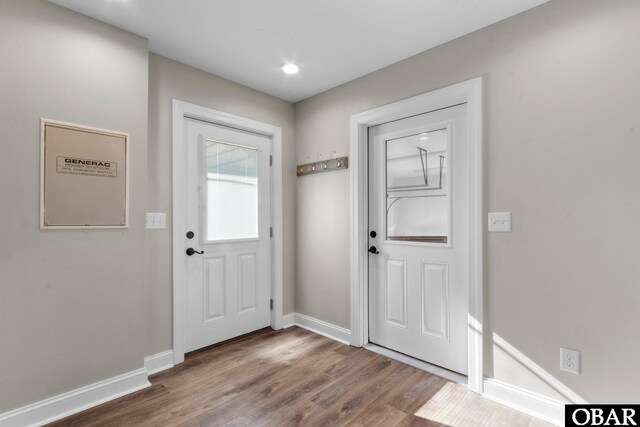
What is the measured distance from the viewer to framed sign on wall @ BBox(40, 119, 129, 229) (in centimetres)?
189

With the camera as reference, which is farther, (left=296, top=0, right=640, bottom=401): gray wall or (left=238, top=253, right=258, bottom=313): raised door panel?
(left=238, top=253, right=258, bottom=313): raised door panel

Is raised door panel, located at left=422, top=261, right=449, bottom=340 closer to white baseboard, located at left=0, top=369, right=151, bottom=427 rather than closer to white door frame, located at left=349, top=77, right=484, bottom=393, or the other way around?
white door frame, located at left=349, top=77, right=484, bottom=393

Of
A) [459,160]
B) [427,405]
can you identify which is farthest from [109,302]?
[459,160]

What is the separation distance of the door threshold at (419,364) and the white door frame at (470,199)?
110 mm

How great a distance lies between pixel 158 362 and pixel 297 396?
1143 millimetres

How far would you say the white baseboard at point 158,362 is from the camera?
7.88ft

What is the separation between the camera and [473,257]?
85.7 inches

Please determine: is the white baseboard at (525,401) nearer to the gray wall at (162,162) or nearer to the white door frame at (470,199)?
the white door frame at (470,199)

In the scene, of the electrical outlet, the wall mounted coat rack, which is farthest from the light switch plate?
the electrical outlet

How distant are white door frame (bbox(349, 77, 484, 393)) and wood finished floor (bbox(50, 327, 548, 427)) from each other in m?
0.27

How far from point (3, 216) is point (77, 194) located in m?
0.35

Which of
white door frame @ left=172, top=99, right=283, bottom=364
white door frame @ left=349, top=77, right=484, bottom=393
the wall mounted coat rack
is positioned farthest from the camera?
the wall mounted coat rack

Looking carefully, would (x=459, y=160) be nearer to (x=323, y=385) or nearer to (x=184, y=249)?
(x=323, y=385)

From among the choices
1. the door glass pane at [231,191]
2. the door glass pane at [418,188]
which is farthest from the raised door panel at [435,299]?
the door glass pane at [231,191]
